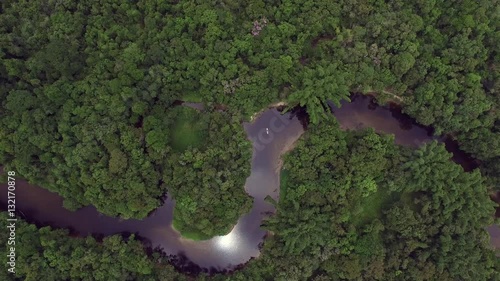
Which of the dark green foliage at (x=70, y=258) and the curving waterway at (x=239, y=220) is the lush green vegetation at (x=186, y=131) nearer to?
the curving waterway at (x=239, y=220)

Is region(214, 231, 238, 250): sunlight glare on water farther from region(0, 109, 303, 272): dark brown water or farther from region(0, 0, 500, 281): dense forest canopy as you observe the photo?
region(0, 0, 500, 281): dense forest canopy

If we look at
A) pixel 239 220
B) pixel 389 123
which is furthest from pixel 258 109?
pixel 389 123

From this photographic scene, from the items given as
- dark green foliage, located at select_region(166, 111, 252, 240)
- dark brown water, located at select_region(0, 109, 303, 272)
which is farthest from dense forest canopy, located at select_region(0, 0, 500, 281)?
dark brown water, located at select_region(0, 109, 303, 272)

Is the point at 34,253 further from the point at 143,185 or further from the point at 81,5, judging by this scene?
the point at 81,5

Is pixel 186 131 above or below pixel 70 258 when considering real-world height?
above

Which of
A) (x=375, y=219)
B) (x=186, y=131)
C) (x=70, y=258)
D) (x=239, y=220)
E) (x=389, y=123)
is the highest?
(x=186, y=131)

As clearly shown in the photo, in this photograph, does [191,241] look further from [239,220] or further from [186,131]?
[186,131]
